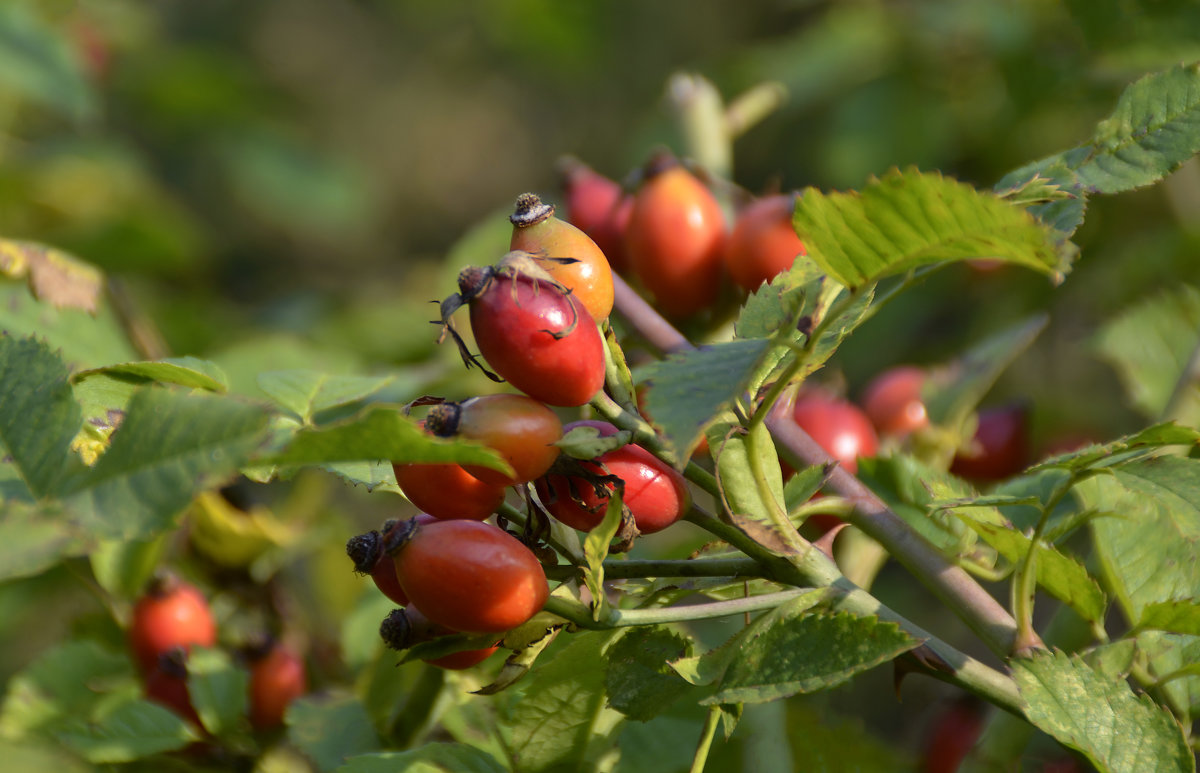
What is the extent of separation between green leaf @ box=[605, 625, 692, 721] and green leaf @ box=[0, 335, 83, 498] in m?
0.44

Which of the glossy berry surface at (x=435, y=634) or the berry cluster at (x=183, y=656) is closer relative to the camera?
the glossy berry surface at (x=435, y=634)

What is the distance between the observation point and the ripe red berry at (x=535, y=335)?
0.70 m

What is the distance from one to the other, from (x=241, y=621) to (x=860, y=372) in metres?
1.72

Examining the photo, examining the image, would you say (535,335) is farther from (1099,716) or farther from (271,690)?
(271,690)

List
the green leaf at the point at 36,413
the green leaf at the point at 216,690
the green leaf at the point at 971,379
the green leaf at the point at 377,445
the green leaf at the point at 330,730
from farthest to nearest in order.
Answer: the green leaf at the point at 971,379 → the green leaf at the point at 216,690 → the green leaf at the point at 330,730 → the green leaf at the point at 36,413 → the green leaf at the point at 377,445

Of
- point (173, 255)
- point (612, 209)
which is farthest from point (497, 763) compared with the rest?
point (173, 255)

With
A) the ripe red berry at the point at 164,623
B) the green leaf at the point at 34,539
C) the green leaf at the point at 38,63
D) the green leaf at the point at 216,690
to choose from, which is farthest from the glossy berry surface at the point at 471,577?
the green leaf at the point at 38,63

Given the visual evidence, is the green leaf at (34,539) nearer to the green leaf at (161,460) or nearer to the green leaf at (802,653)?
the green leaf at (161,460)

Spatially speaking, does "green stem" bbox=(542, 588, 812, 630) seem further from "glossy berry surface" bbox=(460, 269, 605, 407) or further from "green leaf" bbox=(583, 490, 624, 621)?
"glossy berry surface" bbox=(460, 269, 605, 407)

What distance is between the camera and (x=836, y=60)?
266 centimetres

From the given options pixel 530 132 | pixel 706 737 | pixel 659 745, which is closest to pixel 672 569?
pixel 706 737

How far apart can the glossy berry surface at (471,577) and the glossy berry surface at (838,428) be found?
0.67 m

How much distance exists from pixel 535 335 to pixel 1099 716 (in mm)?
546

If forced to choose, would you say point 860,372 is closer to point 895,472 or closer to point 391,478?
point 895,472
